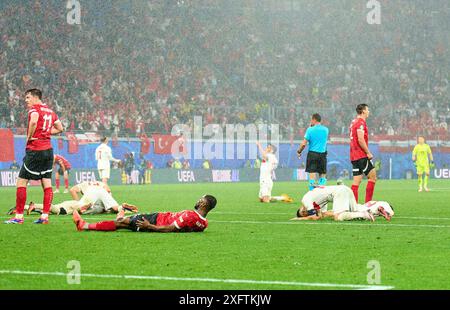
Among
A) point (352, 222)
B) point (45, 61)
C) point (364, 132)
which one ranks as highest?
point (45, 61)

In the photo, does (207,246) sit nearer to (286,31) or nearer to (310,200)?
(310,200)

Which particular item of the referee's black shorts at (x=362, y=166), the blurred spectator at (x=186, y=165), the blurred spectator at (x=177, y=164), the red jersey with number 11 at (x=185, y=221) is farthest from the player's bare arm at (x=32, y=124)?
the blurred spectator at (x=186, y=165)

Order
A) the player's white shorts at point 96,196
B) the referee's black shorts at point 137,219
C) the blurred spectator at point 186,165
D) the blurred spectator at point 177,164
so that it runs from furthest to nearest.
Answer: the blurred spectator at point 186,165, the blurred spectator at point 177,164, the player's white shorts at point 96,196, the referee's black shorts at point 137,219

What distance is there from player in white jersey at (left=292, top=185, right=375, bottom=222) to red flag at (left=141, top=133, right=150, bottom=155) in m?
31.1

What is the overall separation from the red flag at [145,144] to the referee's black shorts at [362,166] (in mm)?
29204

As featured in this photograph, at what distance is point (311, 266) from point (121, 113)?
39006 mm

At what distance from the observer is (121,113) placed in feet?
157

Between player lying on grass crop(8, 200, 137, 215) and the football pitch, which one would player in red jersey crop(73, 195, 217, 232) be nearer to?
the football pitch

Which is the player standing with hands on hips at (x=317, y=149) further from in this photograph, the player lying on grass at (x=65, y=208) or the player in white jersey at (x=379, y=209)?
the player lying on grass at (x=65, y=208)

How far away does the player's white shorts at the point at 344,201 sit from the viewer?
16312 mm

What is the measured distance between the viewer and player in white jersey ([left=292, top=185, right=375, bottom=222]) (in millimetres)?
16375

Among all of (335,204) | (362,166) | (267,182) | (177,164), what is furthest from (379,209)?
(177,164)

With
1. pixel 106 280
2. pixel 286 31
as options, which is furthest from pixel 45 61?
pixel 106 280

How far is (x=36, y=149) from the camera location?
15.8 m
